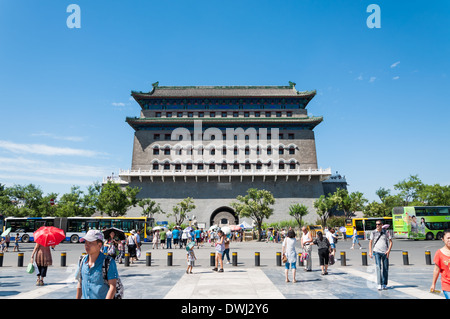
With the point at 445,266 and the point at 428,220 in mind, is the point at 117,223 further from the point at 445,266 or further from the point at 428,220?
the point at 445,266

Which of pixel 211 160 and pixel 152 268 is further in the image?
pixel 211 160

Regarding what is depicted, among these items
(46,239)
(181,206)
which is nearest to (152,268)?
(46,239)

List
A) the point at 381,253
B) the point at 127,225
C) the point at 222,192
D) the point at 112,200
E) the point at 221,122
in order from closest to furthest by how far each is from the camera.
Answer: the point at 381,253
the point at 127,225
the point at 112,200
the point at 222,192
the point at 221,122

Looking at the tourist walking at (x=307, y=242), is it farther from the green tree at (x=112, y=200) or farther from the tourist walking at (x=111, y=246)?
the green tree at (x=112, y=200)

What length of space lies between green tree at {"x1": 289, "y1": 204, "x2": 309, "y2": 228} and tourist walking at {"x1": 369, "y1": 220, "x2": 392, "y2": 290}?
34.5m

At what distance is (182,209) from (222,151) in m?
11.1

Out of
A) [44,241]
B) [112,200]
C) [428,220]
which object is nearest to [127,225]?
[112,200]

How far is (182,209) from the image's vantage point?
143 feet

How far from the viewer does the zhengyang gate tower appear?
46188mm

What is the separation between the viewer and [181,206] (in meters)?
44.2

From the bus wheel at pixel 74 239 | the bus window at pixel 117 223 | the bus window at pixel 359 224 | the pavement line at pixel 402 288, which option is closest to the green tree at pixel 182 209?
the bus window at pixel 117 223
